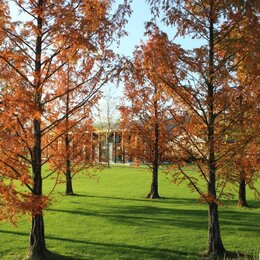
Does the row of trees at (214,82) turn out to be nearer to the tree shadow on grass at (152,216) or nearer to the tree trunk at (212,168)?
the tree trunk at (212,168)

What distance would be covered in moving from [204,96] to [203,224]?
5.72 metres

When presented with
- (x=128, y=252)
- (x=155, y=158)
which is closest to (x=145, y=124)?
(x=155, y=158)

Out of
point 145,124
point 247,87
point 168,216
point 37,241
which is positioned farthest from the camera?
point 145,124

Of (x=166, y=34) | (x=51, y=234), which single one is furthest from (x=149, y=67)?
(x=51, y=234)

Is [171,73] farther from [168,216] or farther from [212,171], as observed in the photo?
[168,216]

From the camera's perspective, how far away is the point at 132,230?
Result: 12578 millimetres

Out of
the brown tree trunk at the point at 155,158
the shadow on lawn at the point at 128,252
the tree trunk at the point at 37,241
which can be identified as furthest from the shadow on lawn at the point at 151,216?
the tree trunk at the point at 37,241

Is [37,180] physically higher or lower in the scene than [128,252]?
higher

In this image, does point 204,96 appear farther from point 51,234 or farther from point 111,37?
point 51,234

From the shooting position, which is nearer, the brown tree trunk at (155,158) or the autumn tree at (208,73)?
the autumn tree at (208,73)

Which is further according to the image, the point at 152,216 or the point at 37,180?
the point at 152,216

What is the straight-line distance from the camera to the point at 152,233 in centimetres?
1213

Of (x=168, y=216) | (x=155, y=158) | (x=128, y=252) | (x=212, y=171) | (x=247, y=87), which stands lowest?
(x=128, y=252)

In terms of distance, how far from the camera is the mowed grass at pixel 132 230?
393 inches
